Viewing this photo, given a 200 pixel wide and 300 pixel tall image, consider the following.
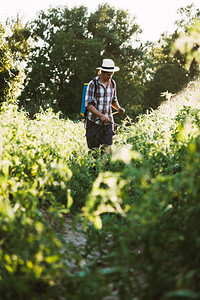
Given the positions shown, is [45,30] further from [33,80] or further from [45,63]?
[33,80]

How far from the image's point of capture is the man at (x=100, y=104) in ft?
20.6

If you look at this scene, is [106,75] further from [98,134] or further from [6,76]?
[6,76]

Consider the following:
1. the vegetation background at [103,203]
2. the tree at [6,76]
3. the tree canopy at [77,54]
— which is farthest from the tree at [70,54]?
the vegetation background at [103,203]

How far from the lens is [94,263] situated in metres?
2.48

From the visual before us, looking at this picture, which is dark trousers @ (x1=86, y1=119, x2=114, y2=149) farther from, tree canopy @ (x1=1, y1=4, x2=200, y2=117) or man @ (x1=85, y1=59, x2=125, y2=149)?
tree canopy @ (x1=1, y1=4, x2=200, y2=117)

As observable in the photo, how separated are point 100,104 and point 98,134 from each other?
61 cm

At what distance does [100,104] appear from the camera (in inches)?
253

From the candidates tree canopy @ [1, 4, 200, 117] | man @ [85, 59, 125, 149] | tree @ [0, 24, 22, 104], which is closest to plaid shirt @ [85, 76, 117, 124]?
man @ [85, 59, 125, 149]

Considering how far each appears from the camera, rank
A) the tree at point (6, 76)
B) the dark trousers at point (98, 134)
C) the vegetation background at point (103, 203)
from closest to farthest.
→ the vegetation background at point (103, 203) → the dark trousers at point (98, 134) → the tree at point (6, 76)

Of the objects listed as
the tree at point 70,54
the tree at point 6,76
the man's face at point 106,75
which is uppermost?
the tree at point 70,54

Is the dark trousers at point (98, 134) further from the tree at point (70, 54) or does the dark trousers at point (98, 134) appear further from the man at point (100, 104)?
the tree at point (70, 54)

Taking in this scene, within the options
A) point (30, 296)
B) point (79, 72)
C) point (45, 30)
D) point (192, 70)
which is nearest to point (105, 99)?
point (30, 296)

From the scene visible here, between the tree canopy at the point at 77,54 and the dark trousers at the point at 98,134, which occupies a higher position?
the tree canopy at the point at 77,54

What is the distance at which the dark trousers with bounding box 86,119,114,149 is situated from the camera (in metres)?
6.45
